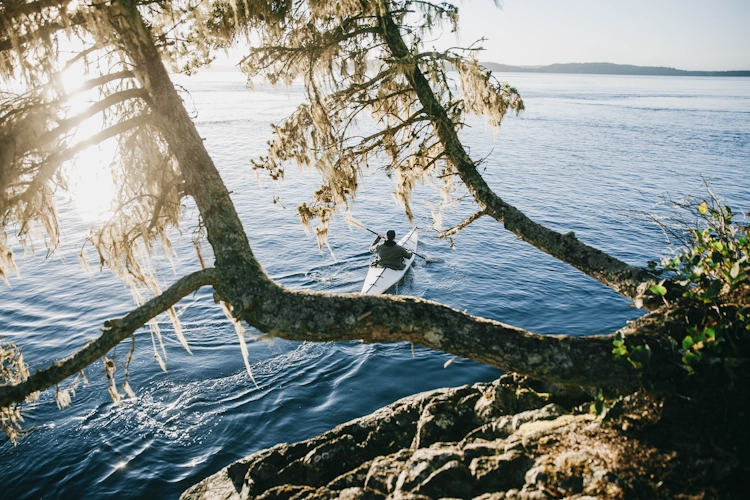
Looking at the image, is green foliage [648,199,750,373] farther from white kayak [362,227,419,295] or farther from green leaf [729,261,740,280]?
white kayak [362,227,419,295]

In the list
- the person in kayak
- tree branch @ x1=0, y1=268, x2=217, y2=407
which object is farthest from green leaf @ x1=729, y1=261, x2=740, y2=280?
the person in kayak

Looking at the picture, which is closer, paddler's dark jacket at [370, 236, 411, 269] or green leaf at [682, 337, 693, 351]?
green leaf at [682, 337, 693, 351]

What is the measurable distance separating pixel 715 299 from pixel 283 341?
37.3 feet

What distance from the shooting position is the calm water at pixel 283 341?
9145mm

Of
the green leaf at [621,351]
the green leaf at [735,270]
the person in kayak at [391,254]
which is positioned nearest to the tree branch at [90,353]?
the green leaf at [621,351]

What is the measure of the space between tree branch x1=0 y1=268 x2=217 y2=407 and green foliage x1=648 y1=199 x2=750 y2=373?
143 inches

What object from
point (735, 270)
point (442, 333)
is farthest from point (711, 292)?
point (442, 333)

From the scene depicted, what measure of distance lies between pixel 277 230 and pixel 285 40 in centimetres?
1802

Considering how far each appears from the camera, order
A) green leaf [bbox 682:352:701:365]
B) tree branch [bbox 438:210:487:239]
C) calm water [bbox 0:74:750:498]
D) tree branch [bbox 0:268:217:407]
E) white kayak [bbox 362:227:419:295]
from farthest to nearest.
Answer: white kayak [bbox 362:227:419:295] → calm water [bbox 0:74:750:498] → tree branch [bbox 438:210:487:239] → tree branch [bbox 0:268:217:407] → green leaf [bbox 682:352:701:365]

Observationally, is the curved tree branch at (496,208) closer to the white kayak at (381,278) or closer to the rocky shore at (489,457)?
the rocky shore at (489,457)

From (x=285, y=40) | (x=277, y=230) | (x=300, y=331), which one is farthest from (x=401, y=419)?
(x=277, y=230)

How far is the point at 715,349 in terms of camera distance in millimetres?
3061

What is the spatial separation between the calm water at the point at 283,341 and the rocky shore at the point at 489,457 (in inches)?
95.1

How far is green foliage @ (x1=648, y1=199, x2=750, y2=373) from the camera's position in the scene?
3.09 metres
